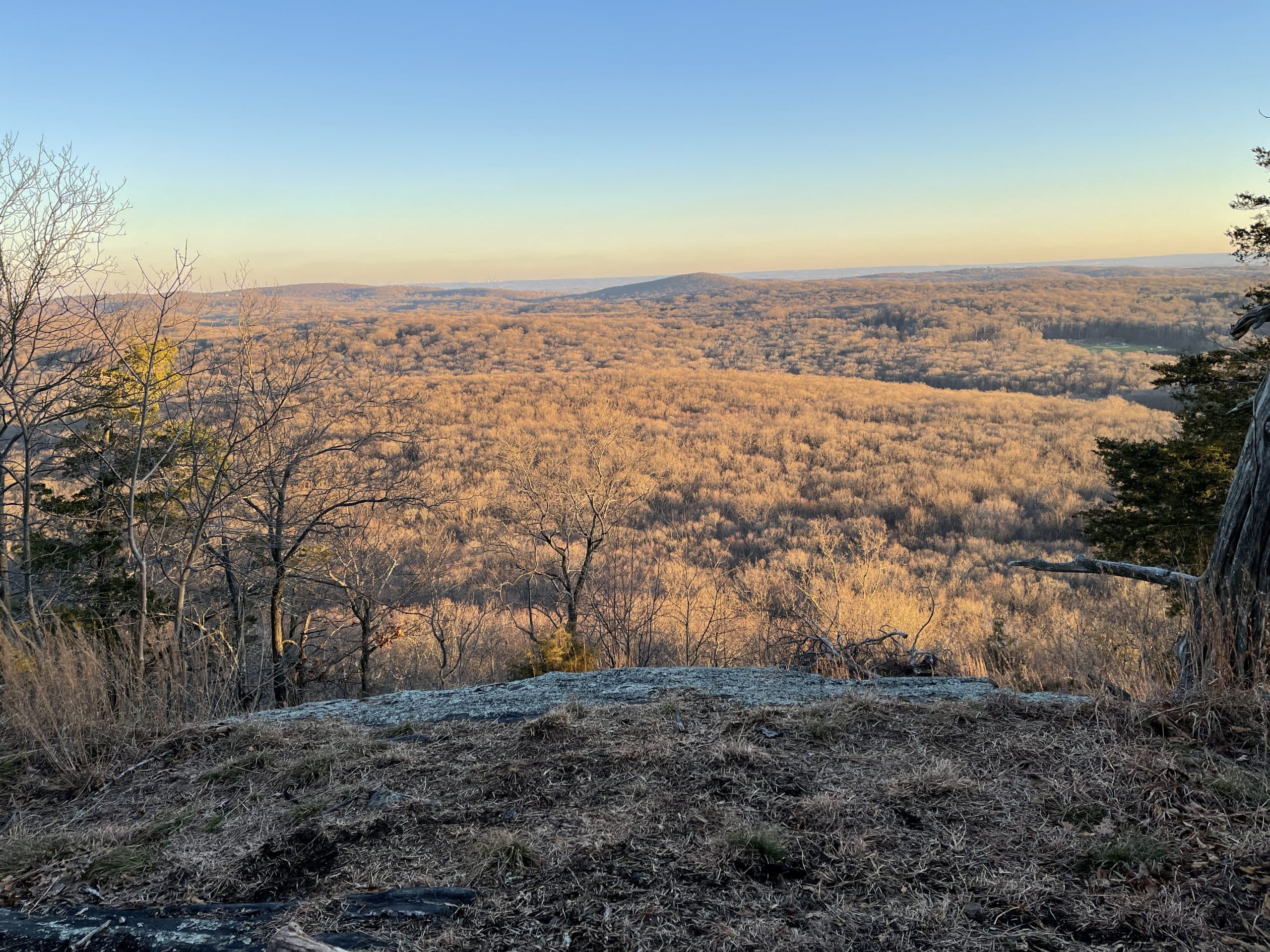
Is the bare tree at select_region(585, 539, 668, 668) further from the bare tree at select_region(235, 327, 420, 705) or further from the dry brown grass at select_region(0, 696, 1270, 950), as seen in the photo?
the dry brown grass at select_region(0, 696, 1270, 950)

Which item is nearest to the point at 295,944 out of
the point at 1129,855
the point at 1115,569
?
the point at 1129,855

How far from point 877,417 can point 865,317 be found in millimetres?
60016

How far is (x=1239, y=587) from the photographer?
435 cm

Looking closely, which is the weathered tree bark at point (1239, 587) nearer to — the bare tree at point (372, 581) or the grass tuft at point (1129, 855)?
the grass tuft at point (1129, 855)

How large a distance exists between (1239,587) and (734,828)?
12.5 ft

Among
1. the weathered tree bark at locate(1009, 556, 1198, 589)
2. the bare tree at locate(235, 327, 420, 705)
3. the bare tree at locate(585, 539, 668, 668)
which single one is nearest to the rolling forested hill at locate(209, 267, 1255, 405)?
the bare tree at locate(235, 327, 420, 705)

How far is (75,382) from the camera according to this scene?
29.2 ft

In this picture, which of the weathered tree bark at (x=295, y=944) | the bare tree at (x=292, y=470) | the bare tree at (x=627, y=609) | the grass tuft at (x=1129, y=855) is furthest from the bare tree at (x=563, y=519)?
the grass tuft at (x=1129, y=855)

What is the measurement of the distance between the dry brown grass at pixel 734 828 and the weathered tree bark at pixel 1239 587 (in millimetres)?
363

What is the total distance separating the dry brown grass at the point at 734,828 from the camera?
98.8 inches

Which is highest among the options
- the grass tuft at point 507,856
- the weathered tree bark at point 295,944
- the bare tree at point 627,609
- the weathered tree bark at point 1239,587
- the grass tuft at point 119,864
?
the weathered tree bark at point 1239,587

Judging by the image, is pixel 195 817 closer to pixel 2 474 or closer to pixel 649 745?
pixel 649 745

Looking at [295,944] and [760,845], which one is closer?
[295,944]

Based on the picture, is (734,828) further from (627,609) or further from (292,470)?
(292,470)
